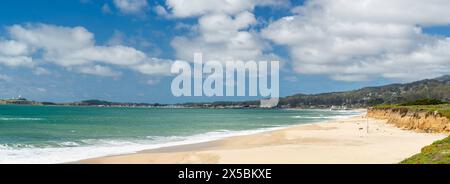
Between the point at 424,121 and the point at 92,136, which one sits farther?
the point at 424,121

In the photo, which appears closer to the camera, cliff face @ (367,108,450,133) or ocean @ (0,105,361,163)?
ocean @ (0,105,361,163)

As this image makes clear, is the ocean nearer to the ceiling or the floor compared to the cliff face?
nearer to the floor

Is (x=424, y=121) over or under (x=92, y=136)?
over

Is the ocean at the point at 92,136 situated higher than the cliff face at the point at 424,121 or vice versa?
the cliff face at the point at 424,121

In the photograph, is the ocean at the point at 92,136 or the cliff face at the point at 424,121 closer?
the ocean at the point at 92,136
